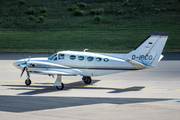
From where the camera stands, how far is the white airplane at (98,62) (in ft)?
80.4

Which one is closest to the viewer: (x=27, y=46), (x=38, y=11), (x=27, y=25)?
(x=27, y=46)

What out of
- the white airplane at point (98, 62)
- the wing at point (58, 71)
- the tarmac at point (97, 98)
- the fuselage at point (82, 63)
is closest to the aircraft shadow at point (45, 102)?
the tarmac at point (97, 98)

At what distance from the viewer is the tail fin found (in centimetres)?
2442

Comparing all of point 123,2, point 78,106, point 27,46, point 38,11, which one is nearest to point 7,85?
point 78,106

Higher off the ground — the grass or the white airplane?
the grass

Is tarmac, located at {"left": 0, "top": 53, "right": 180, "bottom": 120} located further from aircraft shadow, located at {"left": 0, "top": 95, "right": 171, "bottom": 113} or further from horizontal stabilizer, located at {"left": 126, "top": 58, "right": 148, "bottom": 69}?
horizontal stabilizer, located at {"left": 126, "top": 58, "right": 148, "bottom": 69}

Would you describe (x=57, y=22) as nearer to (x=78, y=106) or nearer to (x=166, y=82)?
(x=166, y=82)

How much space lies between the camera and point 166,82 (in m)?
27.0

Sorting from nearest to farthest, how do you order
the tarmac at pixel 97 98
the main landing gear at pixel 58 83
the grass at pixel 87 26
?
the tarmac at pixel 97 98 < the main landing gear at pixel 58 83 < the grass at pixel 87 26

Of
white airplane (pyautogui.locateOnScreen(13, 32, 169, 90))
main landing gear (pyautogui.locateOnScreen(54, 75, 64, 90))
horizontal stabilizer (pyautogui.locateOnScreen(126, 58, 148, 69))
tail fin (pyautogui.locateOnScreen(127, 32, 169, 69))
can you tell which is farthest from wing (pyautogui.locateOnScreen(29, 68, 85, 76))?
tail fin (pyautogui.locateOnScreen(127, 32, 169, 69))

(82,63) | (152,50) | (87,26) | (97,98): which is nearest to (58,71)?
(82,63)

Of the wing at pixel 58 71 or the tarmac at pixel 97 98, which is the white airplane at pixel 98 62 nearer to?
the wing at pixel 58 71

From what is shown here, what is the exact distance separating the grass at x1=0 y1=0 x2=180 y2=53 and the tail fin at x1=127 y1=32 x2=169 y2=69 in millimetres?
29339

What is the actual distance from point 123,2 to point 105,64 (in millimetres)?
60949
